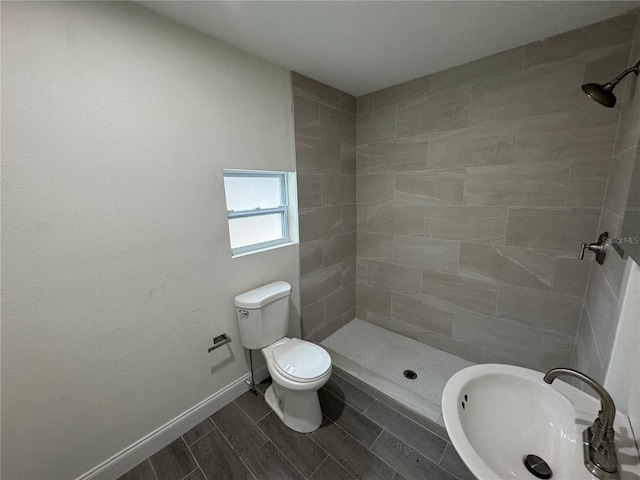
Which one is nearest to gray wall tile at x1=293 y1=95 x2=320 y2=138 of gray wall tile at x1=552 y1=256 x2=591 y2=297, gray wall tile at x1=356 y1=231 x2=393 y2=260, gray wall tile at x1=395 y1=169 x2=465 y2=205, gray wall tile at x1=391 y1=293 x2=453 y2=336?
gray wall tile at x1=395 y1=169 x2=465 y2=205

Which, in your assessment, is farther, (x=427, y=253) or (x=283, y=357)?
(x=427, y=253)

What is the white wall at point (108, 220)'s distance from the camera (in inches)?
39.3

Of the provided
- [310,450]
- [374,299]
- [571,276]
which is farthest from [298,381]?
[571,276]

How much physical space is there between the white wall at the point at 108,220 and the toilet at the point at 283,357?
19 cm

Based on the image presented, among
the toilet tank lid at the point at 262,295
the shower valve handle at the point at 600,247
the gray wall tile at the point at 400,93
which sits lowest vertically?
the toilet tank lid at the point at 262,295

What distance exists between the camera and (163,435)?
1.48 meters

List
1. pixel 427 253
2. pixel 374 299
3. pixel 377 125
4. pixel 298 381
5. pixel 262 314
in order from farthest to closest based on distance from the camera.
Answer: pixel 374 299, pixel 377 125, pixel 427 253, pixel 262 314, pixel 298 381

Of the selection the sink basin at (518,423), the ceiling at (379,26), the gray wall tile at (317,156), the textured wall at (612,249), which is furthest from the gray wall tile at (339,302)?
the ceiling at (379,26)

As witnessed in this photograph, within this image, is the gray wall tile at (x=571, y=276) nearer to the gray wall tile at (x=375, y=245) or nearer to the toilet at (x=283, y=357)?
the gray wall tile at (x=375, y=245)

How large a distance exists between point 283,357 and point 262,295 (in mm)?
418

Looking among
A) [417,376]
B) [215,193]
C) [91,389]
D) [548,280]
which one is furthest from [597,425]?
[91,389]

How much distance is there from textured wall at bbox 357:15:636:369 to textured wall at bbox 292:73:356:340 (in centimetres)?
20

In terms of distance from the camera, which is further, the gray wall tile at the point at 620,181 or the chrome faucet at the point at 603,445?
the gray wall tile at the point at 620,181

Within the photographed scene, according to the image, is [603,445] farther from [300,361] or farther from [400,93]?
[400,93]
